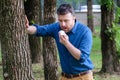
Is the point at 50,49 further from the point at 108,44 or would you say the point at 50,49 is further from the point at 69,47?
the point at 69,47

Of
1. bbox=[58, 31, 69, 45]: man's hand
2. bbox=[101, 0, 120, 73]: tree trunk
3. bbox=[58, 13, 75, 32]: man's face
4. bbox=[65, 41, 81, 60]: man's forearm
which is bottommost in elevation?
bbox=[101, 0, 120, 73]: tree trunk

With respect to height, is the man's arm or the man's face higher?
the man's face

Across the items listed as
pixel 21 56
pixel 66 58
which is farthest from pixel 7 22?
pixel 66 58

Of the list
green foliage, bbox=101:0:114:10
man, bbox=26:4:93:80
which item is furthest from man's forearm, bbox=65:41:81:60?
green foliage, bbox=101:0:114:10

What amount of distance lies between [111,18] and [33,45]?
432 cm

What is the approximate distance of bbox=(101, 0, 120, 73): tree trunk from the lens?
1188cm

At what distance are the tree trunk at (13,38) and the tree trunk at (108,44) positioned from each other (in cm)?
622

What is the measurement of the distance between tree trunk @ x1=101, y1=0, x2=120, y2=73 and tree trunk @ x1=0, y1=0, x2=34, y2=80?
6223 mm

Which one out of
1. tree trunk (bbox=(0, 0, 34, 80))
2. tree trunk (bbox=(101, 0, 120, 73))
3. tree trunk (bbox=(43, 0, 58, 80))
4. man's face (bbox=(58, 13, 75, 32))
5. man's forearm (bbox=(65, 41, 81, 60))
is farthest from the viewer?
tree trunk (bbox=(101, 0, 120, 73))

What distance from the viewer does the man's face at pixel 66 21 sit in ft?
15.9

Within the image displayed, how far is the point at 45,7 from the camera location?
31.2 feet

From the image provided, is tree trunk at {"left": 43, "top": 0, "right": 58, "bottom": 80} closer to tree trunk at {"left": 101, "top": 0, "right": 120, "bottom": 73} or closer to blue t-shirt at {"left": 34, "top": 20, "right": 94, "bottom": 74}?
tree trunk at {"left": 101, "top": 0, "right": 120, "bottom": 73}

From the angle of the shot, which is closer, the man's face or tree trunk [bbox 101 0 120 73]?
the man's face

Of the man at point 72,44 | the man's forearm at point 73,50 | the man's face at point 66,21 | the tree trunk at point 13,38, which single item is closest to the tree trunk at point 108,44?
the tree trunk at point 13,38
